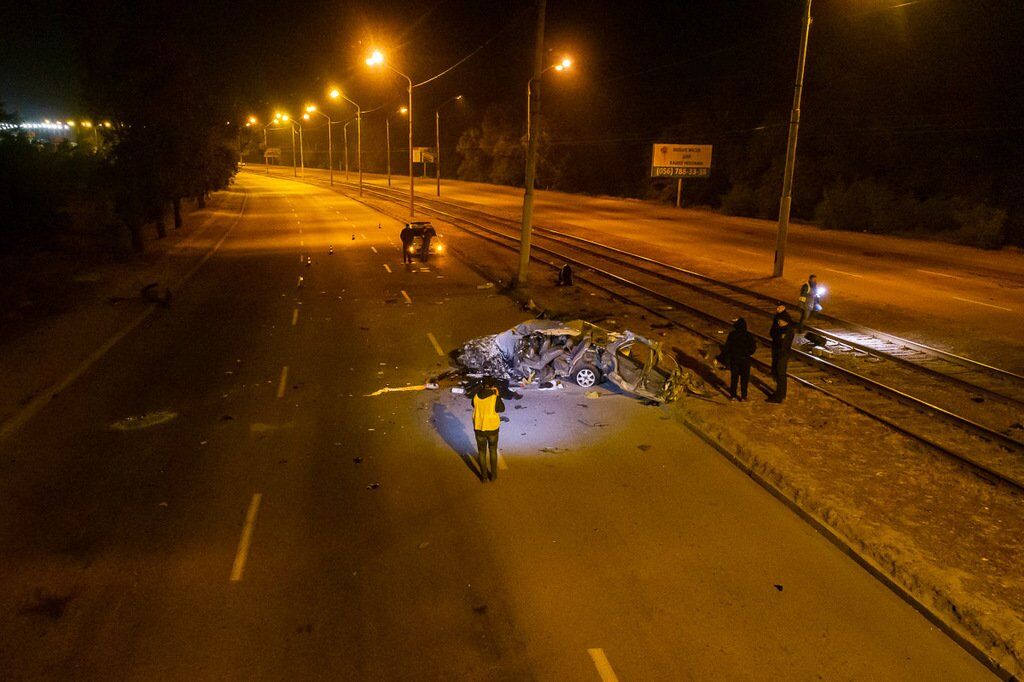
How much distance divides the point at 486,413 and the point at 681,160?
5202 centimetres

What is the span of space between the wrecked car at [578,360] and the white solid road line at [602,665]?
6624 mm

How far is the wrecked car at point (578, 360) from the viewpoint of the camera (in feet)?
40.7

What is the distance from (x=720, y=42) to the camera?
7244 centimetres

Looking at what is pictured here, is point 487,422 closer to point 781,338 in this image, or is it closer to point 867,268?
point 781,338

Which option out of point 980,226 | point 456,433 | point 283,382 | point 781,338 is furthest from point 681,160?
point 456,433

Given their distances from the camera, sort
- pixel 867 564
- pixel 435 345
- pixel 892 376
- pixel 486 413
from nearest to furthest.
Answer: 1. pixel 867 564
2. pixel 486 413
3. pixel 892 376
4. pixel 435 345

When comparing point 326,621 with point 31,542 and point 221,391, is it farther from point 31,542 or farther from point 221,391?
point 221,391

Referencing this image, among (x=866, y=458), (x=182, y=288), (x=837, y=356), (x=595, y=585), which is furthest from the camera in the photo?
(x=182, y=288)

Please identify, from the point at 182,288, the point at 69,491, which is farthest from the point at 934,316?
the point at 182,288

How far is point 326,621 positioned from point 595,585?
7.92 feet

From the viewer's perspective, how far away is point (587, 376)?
12836 millimetres

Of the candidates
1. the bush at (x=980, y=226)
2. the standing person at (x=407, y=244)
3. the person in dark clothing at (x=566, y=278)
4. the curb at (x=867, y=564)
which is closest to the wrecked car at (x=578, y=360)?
the curb at (x=867, y=564)

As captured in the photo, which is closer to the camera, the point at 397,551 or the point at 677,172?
the point at 397,551

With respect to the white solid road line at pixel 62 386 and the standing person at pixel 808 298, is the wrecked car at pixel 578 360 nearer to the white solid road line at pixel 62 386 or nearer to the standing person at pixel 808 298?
the standing person at pixel 808 298
